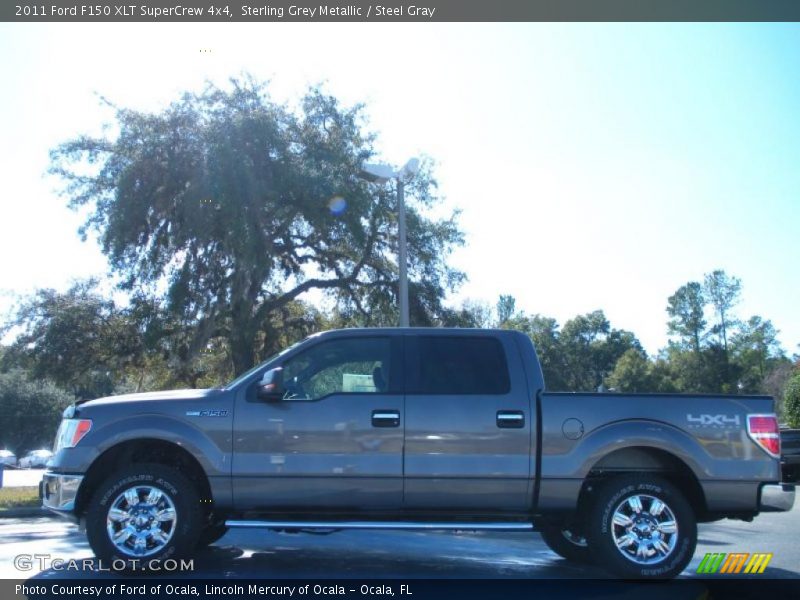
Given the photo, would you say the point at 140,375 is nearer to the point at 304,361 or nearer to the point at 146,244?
the point at 146,244

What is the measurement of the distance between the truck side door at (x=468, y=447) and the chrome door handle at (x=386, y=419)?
0.31ft

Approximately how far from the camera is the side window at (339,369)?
664 centimetres

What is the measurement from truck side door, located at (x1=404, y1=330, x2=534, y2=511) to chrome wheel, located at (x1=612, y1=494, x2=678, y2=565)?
31.2 inches

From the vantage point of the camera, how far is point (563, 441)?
6.41 m

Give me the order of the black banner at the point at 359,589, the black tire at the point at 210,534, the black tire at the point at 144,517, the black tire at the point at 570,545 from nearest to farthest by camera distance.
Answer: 1. the black banner at the point at 359,589
2. the black tire at the point at 144,517
3. the black tire at the point at 210,534
4. the black tire at the point at 570,545

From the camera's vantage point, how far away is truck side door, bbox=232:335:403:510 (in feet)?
20.8

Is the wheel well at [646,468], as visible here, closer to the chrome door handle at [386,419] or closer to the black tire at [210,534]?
the chrome door handle at [386,419]

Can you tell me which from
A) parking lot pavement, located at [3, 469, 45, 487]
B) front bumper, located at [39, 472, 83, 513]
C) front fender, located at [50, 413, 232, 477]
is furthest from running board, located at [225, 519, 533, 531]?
parking lot pavement, located at [3, 469, 45, 487]

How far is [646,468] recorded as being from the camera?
6.61 m

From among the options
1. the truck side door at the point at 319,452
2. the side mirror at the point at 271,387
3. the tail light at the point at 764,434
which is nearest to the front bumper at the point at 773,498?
the tail light at the point at 764,434

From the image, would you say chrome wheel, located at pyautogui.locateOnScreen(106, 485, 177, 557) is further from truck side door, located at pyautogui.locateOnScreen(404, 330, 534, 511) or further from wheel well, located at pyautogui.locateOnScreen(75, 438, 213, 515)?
truck side door, located at pyautogui.locateOnScreen(404, 330, 534, 511)

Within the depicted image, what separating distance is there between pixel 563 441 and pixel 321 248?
14.7m

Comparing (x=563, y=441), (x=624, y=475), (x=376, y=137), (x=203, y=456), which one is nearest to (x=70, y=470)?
(x=203, y=456)

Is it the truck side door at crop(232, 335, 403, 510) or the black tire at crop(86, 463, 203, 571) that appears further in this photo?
the truck side door at crop(232, 335, 403, 510)
